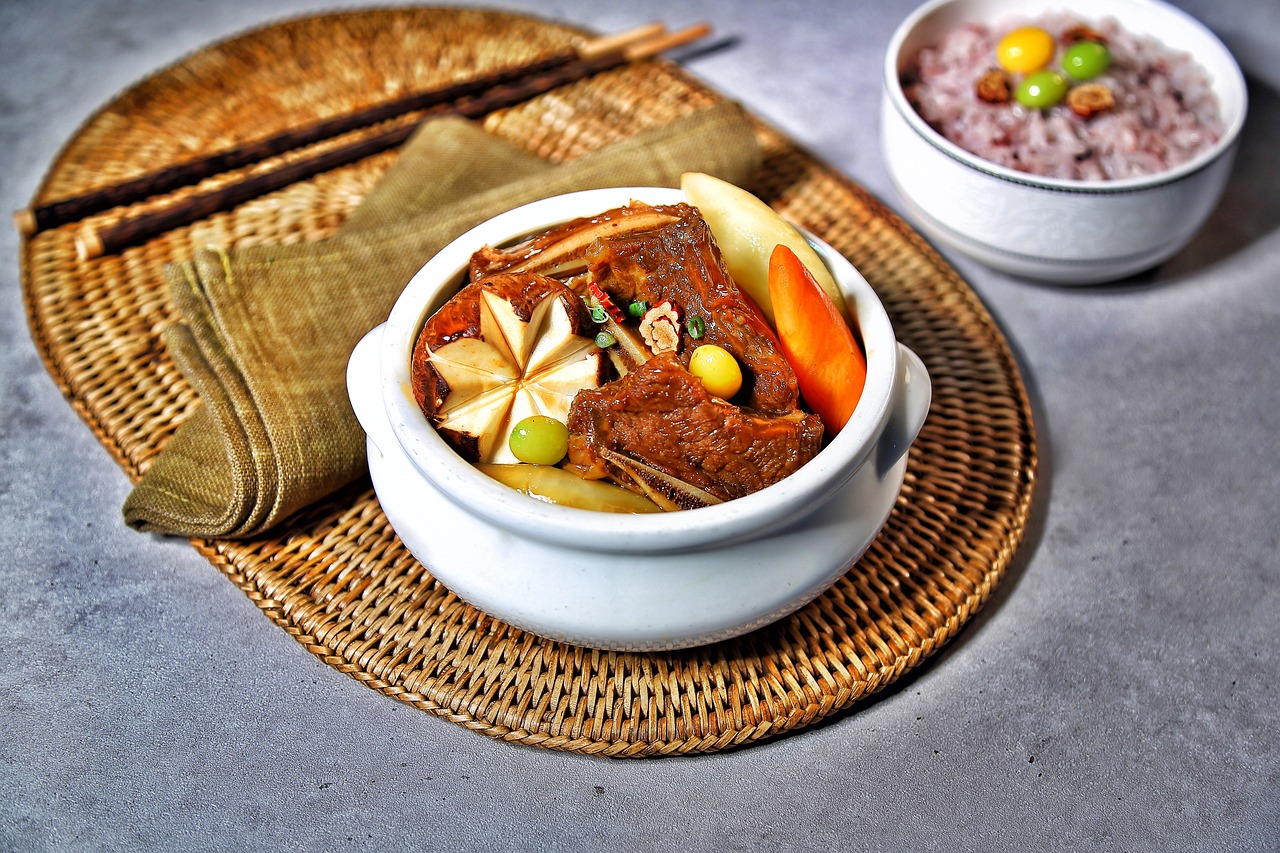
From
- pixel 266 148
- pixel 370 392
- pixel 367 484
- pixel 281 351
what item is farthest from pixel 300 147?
pixel 370 392

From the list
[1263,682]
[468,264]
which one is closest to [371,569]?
[468,264]

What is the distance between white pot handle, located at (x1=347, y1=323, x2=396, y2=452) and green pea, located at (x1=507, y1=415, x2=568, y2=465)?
6.9 inches

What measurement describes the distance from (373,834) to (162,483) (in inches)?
24.0

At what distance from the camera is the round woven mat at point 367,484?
4.84 ft

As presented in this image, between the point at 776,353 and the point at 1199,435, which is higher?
the point at 776,353

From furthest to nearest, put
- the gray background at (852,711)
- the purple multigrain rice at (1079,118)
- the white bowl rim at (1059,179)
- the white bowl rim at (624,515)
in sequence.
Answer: the purple multigrain rice at (1079,118)
the white bowl rim at (1059,179)
the gray background at (852,711)
the white bowl rim at (624,515)

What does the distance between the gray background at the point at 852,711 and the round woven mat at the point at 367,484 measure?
0.32 feet

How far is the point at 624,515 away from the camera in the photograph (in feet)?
4.00

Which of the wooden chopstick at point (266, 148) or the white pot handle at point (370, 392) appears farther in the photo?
the wooden chopstick at point (266, 148)

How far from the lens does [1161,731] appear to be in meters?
1.55

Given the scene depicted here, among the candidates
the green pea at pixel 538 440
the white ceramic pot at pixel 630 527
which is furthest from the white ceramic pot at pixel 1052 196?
the green pea at pixel 538 440

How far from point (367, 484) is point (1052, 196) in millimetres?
1223

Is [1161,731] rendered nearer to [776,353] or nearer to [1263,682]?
[1263,682]

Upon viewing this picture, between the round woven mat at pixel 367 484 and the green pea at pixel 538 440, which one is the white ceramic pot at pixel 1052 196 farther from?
the green pea at pixel 538 440
